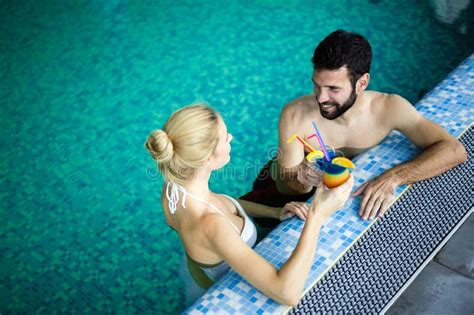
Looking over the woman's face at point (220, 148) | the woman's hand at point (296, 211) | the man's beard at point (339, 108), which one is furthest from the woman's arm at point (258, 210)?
the woman's face at point (220, 148)

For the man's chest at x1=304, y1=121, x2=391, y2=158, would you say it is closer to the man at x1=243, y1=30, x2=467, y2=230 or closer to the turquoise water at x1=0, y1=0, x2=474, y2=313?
the man at x1=243, y1=30, x2=467, y2=230

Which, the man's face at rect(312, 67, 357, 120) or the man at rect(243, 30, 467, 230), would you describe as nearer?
the man at rect(243, 30, 467, 230)

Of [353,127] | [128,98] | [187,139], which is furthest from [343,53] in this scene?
[128,98]

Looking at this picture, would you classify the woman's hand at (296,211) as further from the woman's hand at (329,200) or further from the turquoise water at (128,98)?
the turquoise water at (128,98)

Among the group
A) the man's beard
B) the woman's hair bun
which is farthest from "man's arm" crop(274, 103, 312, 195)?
the woman's hair bun

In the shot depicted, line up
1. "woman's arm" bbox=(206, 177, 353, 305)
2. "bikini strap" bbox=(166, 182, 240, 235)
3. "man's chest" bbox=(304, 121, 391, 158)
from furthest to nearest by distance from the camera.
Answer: "man's chest" bbox=(304, 121, 391, 158) < "bikini strap" bbox=(166, 182, 240, 235) < "woman's arm" bbox=(206, 177, 353, 305)

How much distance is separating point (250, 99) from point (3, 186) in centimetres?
276

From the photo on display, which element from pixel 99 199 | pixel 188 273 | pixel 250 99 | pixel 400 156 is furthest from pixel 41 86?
pixel 400 156

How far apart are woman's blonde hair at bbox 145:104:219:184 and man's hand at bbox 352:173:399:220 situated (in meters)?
0.92

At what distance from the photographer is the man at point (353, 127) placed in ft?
9.01

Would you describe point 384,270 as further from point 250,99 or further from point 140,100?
point 140,100

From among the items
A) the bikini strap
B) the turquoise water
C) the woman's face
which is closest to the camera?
the woman's face

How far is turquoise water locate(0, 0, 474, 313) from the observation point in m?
4.18

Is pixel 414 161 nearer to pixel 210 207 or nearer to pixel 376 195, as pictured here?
pixel 376 195
